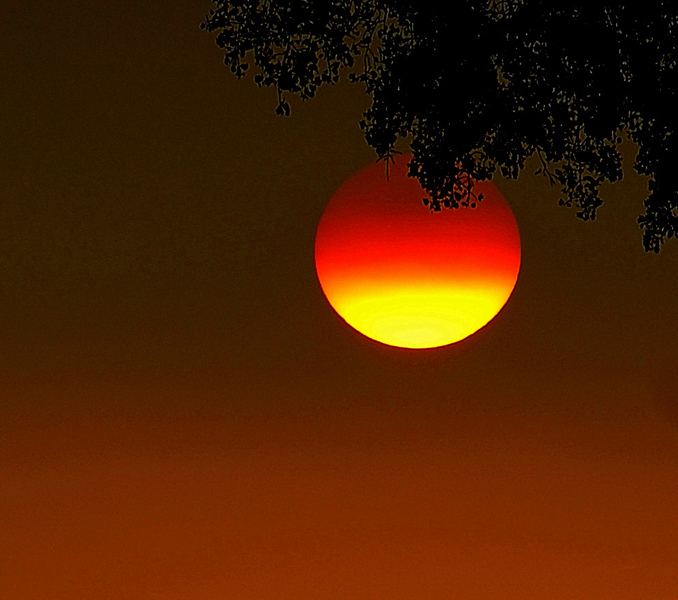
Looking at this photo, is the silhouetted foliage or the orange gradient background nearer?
the silhouetted foliage

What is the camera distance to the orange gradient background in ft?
16.3

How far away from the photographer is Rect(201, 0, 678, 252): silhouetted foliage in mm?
4375

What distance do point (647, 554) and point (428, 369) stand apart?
5.31 feet

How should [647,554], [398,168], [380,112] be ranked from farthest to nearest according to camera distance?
[647,554] < [398,168] < [380,112]

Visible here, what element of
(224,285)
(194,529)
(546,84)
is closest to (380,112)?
(546,84)

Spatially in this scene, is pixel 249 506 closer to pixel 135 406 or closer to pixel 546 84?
pixel 135 406

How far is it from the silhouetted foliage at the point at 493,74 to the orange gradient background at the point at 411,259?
1.24 ft

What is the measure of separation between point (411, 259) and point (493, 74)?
0.85 meters

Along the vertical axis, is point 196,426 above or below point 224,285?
below

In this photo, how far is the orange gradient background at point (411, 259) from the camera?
4.96 m

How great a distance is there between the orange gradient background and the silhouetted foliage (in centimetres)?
38

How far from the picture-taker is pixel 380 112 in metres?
4.49

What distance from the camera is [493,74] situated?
4469 millimetres

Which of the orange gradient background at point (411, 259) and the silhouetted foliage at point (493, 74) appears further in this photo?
the orange gradient background at point (411, 259)
